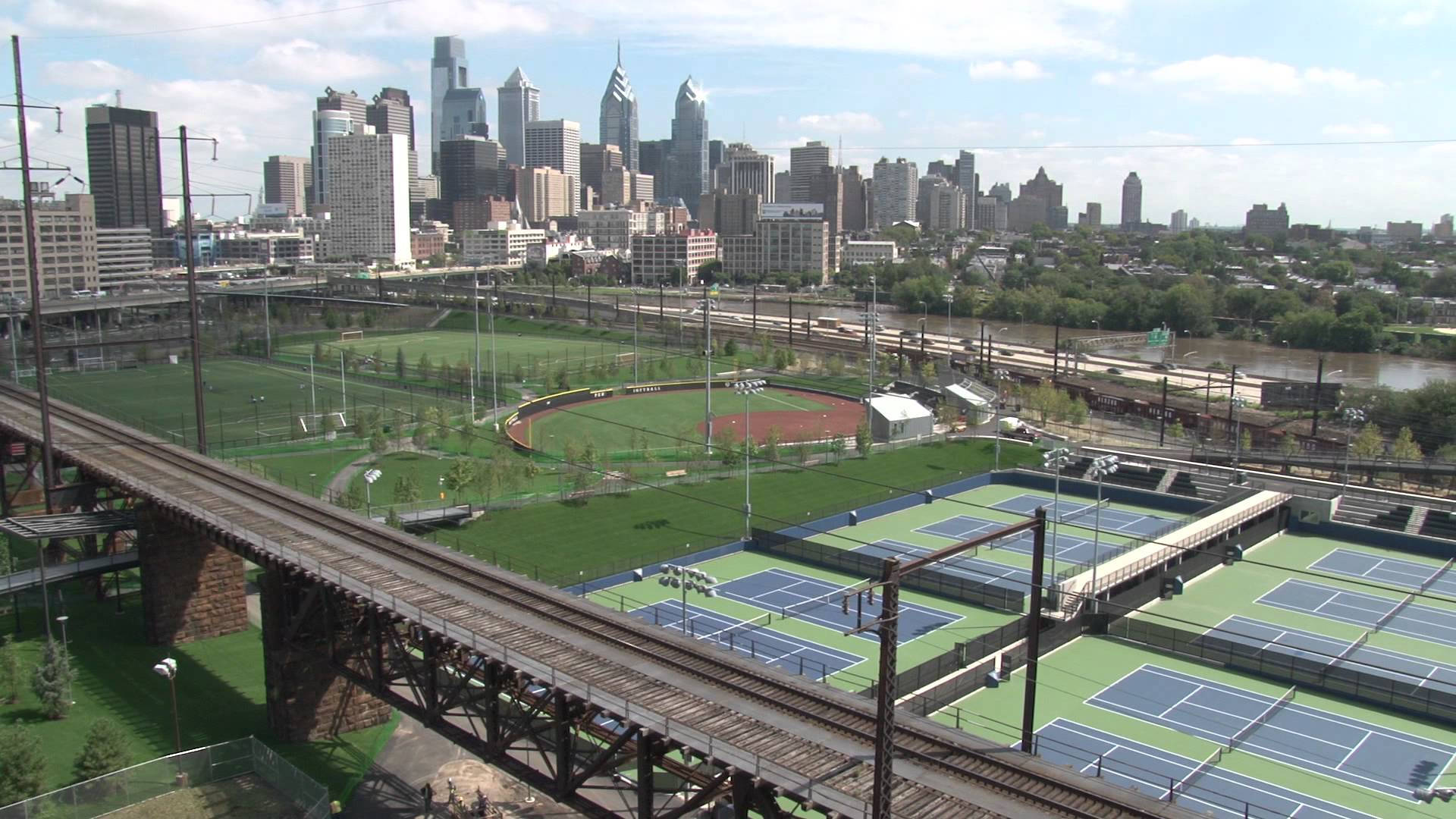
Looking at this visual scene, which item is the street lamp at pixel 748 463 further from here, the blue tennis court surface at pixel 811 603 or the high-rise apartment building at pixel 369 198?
the high-rise apartment building at pixel 369 198

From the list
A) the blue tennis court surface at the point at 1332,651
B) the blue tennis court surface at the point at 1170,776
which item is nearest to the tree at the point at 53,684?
the blue tennis court surface at the point at 1170,776

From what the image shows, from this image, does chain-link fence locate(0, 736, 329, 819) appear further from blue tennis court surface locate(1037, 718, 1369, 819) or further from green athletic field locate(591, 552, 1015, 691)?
blue tennis court surface locate(1037, 718, 1369, 819)

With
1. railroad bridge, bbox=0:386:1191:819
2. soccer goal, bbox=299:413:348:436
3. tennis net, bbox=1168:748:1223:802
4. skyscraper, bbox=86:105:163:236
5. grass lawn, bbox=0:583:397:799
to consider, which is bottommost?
tennis net, bbox=1168:748:1223:802

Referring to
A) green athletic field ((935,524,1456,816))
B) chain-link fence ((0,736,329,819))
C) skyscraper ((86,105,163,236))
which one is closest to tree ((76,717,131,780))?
chain-link fence ((0,736,329,819))

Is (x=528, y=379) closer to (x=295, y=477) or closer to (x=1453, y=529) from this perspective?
(x=295, y=477)

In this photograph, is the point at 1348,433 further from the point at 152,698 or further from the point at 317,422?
the point at 152,698
